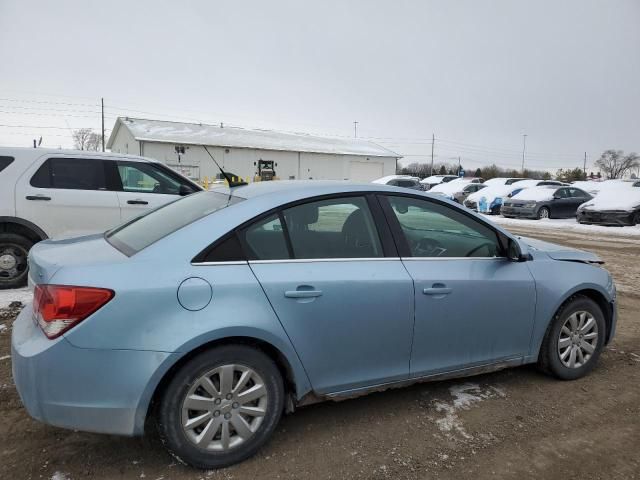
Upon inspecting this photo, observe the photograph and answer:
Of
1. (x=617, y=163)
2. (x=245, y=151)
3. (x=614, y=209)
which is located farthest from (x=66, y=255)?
(x=617, y=163)

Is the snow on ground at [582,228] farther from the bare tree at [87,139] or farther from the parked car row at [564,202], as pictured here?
the bare tree at [87,139]

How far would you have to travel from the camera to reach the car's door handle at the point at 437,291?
3133mm

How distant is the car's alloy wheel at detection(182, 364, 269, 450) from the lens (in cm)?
255

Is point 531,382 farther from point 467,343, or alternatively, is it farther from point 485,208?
point 485,208

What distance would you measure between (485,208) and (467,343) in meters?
21.1

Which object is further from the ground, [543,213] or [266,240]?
[543,213]

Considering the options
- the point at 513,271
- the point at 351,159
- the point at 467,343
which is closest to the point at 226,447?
the point at 467,343

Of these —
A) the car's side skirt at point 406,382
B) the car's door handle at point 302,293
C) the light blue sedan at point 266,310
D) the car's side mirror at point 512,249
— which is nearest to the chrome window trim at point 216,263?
the light blue sedan at point 266,310

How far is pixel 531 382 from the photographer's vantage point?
12.7 feet

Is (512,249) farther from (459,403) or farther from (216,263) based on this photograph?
(216,263)

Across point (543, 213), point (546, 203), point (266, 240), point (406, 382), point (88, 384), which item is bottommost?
point (406, 382)

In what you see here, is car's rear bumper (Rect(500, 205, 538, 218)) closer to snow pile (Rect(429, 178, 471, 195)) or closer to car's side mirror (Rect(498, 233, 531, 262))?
snow pile (Rect(429, 178, 471, 195))

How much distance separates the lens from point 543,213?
20.1m

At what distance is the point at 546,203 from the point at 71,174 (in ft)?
61.0
